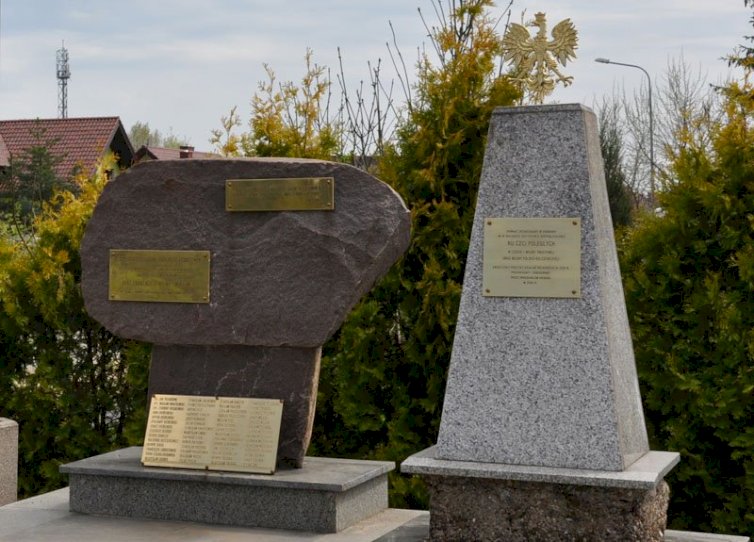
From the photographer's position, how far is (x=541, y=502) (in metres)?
4.98

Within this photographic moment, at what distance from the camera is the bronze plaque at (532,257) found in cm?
505

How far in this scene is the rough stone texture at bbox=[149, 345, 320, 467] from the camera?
600 centimetres

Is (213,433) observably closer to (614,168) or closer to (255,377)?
(255,377)

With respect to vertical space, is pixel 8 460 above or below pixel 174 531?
Answer: above

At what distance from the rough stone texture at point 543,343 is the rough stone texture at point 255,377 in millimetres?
1103

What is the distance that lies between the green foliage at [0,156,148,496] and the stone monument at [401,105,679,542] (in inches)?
136

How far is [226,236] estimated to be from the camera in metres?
6.12

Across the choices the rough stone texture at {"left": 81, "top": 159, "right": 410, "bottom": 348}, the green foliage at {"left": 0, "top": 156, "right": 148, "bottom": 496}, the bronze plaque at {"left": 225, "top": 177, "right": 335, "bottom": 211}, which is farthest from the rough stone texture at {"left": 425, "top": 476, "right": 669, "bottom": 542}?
the green foliage at {"left": 0, "top": 156, "right": 148, "bottom": 496}

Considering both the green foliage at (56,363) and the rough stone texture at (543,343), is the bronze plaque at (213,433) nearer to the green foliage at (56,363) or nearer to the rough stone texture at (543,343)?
the rough stone texture at (543,343)

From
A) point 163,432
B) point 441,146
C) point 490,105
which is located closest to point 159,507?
point 163,432

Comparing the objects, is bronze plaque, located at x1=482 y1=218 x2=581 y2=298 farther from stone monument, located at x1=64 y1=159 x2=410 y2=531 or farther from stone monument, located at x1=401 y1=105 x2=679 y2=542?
stone monument, located at x1=64 y1=159 x2=410 y2=531

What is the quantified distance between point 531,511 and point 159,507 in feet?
7.14

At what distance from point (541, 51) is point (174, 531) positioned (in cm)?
313

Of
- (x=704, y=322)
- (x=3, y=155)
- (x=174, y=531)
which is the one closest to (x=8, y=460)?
(x=174, y=531)
